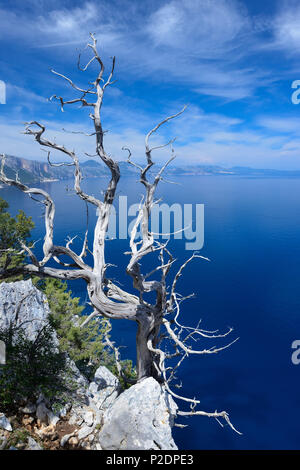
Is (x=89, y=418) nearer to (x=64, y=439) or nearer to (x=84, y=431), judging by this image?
(x=84, y=431)

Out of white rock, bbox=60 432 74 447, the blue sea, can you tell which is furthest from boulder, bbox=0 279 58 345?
the blue sea

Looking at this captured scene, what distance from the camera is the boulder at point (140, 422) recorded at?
664 cm

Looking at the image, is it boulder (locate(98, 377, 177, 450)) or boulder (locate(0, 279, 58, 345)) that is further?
boulder (locate(0, 279, 58, 345))

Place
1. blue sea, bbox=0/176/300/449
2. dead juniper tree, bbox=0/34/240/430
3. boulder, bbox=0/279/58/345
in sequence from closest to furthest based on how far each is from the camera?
1. dead juniper tree, bbox=0/34/240/430
2. boulder, bbox=0/279/58/345
3. blue sea, bbox=0/176/300/449

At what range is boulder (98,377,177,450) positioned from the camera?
21.8 feet

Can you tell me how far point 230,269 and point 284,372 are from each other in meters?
22.8

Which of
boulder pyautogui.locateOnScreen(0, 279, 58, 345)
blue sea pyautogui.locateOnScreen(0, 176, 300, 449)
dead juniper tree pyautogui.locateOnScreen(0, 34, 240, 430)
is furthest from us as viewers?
blue sea pyautogui.locateOnScreen(0, 176, 300, 449)

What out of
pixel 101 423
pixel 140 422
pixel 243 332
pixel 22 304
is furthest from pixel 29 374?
pixel 243 332

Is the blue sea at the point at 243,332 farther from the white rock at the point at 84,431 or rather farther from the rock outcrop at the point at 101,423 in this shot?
A: the white rock at the point at 84,431

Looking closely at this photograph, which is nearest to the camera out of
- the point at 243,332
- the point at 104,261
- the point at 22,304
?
the point at 104,261

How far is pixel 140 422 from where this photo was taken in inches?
271

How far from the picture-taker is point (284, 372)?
98.0ft

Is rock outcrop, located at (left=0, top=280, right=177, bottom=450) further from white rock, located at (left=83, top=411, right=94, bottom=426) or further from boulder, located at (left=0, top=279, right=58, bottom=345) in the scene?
boulder, located at (left=0, top=279, right=58, bottom=345)
